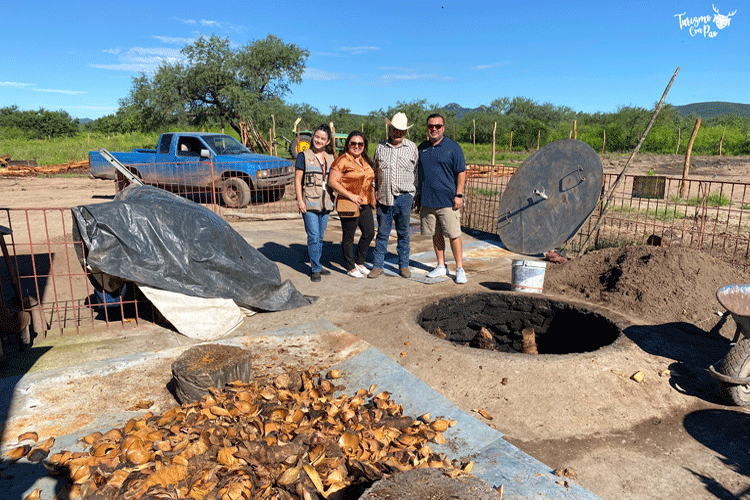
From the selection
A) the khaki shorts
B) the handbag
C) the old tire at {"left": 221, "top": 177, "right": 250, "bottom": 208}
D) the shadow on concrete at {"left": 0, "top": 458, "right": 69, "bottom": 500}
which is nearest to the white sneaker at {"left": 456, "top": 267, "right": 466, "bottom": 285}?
the khaki shorts

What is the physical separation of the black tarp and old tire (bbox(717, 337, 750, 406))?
12.7 ft

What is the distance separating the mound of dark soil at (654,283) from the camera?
515cm

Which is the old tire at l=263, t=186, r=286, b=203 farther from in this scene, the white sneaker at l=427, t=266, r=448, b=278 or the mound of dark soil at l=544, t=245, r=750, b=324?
the mound of dark soil at l=544, t=245, r=750, b=324

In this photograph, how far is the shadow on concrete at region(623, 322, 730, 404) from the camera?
3.74m

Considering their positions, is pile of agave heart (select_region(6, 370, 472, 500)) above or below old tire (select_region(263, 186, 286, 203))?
below

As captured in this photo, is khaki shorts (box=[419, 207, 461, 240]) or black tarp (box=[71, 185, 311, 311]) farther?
khaki shorts (box=[419, 207, 461, 240])

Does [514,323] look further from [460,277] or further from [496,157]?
[496,157]

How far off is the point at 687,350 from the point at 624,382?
3.40 ft

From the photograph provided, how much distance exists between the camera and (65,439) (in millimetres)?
3031

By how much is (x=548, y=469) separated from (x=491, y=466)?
0.32 metres

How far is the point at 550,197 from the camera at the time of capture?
259 inches

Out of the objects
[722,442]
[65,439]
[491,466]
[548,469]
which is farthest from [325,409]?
[722,442]

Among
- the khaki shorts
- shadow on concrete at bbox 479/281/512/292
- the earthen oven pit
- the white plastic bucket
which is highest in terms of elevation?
the khaki shorts

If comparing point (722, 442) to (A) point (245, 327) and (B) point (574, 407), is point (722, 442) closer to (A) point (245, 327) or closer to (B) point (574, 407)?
(B) point (574, 407)
